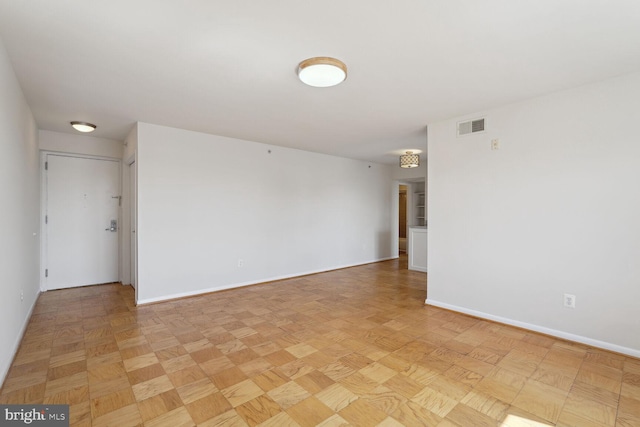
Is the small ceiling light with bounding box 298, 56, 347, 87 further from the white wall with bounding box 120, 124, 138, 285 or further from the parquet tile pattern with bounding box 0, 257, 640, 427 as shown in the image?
the white wall with bounding box 120, 124, 138, 285

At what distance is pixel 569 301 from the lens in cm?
277

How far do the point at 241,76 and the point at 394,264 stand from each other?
5.36m

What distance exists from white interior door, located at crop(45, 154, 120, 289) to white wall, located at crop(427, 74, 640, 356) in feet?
16.6

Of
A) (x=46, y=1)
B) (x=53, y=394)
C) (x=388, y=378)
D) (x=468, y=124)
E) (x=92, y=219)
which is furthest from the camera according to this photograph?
(x=92, y=219)

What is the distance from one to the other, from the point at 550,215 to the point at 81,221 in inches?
244

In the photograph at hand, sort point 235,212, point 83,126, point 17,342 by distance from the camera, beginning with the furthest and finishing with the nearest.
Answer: point 235,212 → point 83,126 → point 17,342

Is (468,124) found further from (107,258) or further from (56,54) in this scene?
(107,258)

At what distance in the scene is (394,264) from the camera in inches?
266

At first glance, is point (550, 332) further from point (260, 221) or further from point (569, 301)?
point (260, 221)

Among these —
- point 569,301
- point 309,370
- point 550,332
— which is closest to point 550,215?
point 569,301

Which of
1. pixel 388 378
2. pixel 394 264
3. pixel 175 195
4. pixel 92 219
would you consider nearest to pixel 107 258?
pixel 92 219

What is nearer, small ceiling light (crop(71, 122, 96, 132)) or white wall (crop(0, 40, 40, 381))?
white wall (crop(0, 40, 40, 381))

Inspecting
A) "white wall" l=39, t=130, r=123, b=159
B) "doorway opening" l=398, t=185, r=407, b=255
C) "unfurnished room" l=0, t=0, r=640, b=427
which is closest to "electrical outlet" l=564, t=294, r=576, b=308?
"unfurnished room" l=0, t=0, r=640, b=427

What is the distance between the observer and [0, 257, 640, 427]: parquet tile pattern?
1770mm
